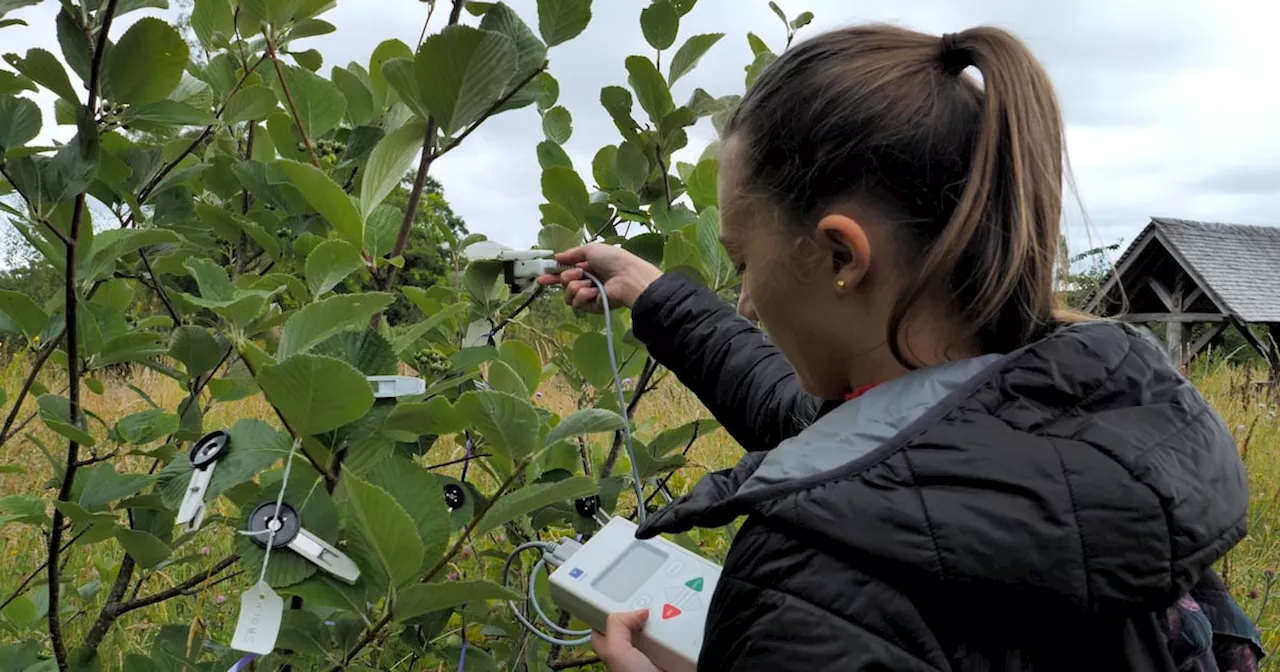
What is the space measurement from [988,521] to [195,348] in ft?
2.87

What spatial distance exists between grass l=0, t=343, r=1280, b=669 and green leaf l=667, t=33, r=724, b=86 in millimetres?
605

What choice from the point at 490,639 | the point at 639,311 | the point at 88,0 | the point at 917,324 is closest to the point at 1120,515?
the point at 917,324

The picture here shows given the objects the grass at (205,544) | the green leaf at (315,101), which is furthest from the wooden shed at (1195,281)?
the green leaf at (315,101)

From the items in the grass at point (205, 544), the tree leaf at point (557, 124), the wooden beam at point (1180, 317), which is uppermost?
the tree leaf at point (557, 124)

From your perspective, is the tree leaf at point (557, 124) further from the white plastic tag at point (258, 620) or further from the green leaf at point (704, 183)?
the white plastic tag at point (258, 620)

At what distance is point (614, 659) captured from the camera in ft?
3.05

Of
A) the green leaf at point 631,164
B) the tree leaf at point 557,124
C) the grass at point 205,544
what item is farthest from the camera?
the grass at point 205,544

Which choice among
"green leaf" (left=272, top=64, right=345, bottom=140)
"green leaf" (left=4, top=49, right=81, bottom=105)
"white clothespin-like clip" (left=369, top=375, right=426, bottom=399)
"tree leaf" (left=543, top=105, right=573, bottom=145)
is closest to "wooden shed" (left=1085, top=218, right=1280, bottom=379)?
"tree leaf" (left=543, top=105, right=573, bottom=145)

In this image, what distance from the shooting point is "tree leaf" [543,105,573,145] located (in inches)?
59.1

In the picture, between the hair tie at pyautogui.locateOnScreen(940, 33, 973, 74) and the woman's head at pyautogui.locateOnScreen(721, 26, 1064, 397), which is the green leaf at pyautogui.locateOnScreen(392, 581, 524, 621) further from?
the hair tie at pyautogui.locateOnScreen(940, 33, 973, 74)

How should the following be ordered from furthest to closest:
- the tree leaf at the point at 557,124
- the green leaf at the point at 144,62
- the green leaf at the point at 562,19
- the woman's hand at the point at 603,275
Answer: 1. the tree leaf at the point at 557,124
2. the woman's hand at the point at 603,275
3. the green leaf at the point at 562,19
4. the green leaf at the point at 144,62

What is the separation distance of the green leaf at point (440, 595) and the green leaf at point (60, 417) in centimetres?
48

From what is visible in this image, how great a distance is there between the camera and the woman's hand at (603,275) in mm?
1247

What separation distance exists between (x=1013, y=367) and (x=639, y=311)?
0.61 metres
